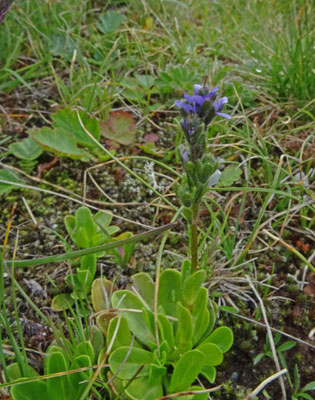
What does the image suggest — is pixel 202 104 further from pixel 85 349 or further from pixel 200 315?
pixel 85 349

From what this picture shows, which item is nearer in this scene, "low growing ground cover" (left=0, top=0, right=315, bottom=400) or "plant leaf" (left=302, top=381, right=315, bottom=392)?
"low growing ground cover" (left=0, top=0, right=315, bottom=400)

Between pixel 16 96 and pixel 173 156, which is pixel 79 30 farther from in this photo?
pixel 173 156

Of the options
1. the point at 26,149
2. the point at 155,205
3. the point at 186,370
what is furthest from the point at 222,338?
the point at 26,149

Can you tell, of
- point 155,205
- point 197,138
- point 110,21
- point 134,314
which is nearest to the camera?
point 197,138

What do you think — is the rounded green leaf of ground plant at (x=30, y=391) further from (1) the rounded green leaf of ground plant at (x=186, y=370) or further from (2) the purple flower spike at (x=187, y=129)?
(2) the purple flower spike at (x=187, y=129)

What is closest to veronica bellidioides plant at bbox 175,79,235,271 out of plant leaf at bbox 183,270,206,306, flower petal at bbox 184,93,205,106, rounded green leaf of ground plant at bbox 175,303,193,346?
flower petal at bbox 184,93,205,106

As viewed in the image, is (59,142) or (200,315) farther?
(59,142)

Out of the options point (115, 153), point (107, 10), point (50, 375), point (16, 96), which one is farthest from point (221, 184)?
point (107, 10)

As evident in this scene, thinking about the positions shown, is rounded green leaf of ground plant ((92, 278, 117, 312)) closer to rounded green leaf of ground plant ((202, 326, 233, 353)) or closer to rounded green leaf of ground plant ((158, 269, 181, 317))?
rounded green leaf of ground plant ((158, 269, 181, 317))
